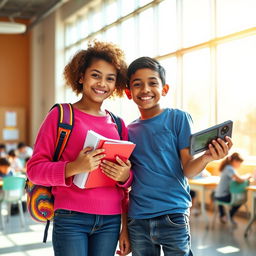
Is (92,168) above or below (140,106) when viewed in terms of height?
below

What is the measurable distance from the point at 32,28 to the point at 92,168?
1157 cm

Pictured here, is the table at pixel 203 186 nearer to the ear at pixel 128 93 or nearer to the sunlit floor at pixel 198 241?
the sunlit floor at pixel 198 241

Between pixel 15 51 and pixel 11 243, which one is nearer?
pixel 11 243

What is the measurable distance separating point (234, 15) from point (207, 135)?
17.7 ft

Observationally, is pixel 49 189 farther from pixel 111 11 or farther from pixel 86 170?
pixel 111 11

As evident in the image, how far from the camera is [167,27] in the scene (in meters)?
7.75

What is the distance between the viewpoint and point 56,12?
11.5 m

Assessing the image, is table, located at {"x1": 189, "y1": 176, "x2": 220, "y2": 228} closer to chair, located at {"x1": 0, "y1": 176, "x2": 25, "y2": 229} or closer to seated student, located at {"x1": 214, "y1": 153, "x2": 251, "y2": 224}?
seated student, located at {"x1": 214, "y1": 153, "x2": 251, "y2": 224}

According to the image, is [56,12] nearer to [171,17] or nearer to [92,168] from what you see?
[171,17]

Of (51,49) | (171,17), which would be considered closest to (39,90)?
(51,49)

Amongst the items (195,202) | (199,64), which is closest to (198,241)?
(195,202)

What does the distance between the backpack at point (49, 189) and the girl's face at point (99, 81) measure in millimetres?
110

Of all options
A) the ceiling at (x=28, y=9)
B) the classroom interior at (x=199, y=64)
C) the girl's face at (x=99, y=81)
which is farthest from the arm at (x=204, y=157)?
the ceiling at (x=28, y=9)

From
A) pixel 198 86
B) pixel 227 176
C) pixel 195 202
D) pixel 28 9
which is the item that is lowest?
pixel 195 202
